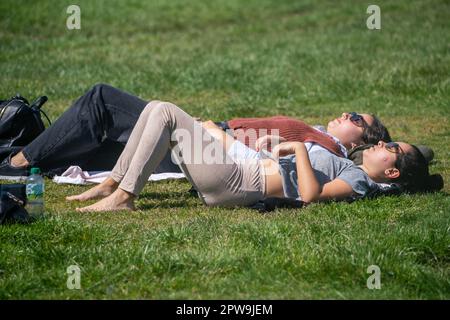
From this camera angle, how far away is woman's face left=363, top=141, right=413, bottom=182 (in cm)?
711

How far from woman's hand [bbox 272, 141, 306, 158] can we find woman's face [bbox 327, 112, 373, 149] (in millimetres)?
1069

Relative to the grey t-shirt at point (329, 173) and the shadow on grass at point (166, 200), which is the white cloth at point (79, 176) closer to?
the shadow on grass at point (166, 200)

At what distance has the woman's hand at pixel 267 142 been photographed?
7.29 metres

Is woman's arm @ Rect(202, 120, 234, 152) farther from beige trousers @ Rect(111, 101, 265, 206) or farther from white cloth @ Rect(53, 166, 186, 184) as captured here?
white cloth @ Rect(53, 166, 186, 184)

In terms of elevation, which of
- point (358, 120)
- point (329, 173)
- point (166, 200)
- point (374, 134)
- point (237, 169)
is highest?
point (358, 120)

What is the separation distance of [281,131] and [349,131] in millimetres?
633

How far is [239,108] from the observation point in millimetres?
11039

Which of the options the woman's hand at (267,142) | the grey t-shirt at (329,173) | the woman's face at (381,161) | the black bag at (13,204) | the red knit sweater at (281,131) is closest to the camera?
the black bag at (13,204)

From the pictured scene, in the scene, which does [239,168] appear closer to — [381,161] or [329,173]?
[329,173]

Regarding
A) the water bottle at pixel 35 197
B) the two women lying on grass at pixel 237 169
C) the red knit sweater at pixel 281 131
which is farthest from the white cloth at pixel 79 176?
the red knit sweater at pixel 281 131

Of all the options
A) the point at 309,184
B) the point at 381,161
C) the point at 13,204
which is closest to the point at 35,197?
the point at 13,204

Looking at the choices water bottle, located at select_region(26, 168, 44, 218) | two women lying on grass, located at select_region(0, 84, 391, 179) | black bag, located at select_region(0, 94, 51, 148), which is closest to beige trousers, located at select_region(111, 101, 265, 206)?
water bottle, located at select_region(26, 168, 44, 218)

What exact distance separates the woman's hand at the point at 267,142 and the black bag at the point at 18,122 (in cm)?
220

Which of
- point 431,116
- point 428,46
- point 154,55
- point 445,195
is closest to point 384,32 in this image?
point 428,46
